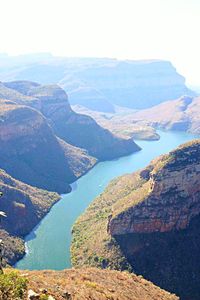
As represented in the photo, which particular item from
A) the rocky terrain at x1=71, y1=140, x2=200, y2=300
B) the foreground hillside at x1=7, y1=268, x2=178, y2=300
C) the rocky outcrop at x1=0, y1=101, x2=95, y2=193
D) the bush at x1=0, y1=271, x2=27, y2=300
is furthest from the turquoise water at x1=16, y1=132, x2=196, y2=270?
the bush at x1=0, y1=271, x2=27, y2=300

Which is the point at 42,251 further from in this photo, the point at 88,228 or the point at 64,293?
the point at 64,293

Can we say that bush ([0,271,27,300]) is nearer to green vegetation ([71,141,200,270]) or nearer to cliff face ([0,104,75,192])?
green vegetation ([71,141,200,270])

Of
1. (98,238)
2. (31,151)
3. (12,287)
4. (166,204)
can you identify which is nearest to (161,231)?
(166,204)

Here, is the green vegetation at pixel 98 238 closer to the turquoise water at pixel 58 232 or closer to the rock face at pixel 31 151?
the turquoise water at pixel 58 232

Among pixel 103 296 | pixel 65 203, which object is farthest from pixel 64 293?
pixel 65 203

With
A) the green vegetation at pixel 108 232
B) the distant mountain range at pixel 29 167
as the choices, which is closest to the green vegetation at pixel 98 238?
the green vegetation at pixel 108 232

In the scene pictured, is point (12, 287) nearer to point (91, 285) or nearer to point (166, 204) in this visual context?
point (91, 285)
